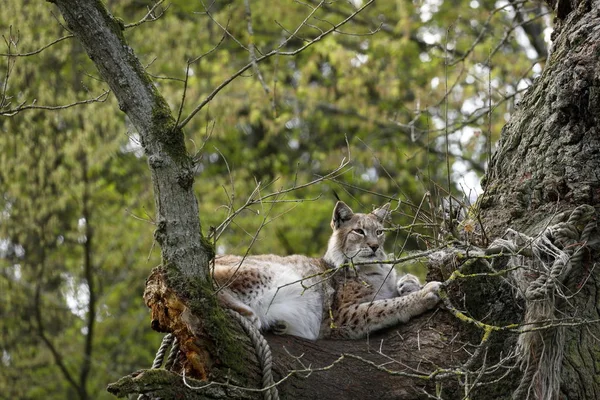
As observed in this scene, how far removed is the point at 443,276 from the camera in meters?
5.17

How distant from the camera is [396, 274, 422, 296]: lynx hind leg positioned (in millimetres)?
6395

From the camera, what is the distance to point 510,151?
16.4 feet

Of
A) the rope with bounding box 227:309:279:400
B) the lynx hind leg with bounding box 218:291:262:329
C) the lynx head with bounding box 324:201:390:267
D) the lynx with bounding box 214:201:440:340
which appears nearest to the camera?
the rope with bounding box 227:309:279:400

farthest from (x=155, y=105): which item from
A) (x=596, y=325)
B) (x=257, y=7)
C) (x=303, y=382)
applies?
(x=257, y=7)

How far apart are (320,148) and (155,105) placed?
517 inches

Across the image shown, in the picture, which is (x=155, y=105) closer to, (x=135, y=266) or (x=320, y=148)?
(x=135, y=266)

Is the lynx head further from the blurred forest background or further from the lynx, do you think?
the blurred forest background

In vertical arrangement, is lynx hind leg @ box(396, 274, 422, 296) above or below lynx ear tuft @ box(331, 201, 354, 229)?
below

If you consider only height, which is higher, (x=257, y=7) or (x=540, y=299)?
(x=257, y=7)

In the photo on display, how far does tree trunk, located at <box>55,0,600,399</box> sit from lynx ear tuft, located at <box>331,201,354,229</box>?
225 cm

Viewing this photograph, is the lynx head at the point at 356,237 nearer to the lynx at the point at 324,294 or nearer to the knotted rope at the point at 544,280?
the lynx at the point at 324,294

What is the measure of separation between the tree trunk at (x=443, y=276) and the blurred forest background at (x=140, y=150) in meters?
4.95

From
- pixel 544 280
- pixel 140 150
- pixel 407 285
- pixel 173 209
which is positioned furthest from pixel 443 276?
pixel 140 150

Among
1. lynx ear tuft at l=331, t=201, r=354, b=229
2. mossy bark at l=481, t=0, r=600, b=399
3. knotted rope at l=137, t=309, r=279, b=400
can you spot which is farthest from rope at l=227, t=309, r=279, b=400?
lynx ear tuft at l=331, t=201, r=354, b=229
